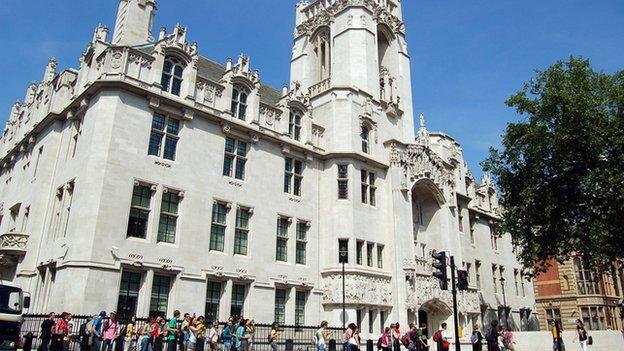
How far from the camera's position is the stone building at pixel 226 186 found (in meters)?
23.7

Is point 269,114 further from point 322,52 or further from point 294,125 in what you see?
point 322,52

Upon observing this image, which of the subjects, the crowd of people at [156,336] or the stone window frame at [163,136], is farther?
the stone window frame at [163,136]

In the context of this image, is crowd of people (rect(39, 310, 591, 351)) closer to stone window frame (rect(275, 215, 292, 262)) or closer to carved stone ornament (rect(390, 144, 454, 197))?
stone window frame (rect(275, 215, 292, 262))

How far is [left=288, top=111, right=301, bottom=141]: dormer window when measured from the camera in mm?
33169

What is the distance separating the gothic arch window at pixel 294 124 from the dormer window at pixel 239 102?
149 inches

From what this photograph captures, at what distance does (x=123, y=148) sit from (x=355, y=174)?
15.9 metres

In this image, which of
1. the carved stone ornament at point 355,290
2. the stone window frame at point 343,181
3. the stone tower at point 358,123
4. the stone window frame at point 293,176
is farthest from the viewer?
the stone window frame at point 343,181

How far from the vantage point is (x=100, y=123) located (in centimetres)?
2417

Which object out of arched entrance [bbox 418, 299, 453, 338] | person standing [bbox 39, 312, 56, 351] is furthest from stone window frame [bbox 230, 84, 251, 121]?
arched entrance [bbox 418, 299, 453, 338]

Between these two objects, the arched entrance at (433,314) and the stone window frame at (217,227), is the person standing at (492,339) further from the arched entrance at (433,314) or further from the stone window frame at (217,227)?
the stone window frame at (217,227)

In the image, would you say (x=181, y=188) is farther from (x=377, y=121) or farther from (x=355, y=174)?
(x=377, y=121)

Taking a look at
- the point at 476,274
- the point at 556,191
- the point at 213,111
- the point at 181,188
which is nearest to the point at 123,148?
the point at 181,188

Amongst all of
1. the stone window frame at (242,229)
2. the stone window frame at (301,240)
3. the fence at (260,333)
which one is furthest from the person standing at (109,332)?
the stone window frame at (301,240)

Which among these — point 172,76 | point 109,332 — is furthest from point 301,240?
point 109,332
